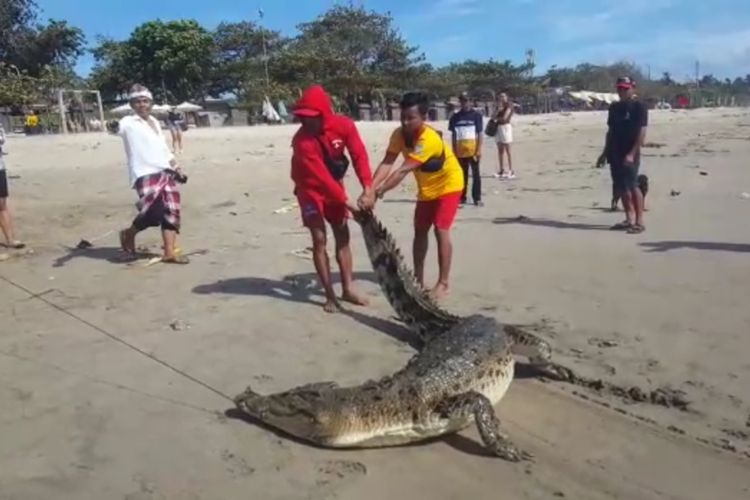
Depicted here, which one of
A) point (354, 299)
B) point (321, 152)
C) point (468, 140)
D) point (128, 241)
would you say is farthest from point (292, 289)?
point (468, 140)

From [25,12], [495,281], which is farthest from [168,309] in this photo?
[25,12]

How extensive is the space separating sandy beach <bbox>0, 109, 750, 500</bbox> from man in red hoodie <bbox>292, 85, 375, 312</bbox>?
70 cm

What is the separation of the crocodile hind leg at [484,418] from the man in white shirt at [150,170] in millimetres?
5115

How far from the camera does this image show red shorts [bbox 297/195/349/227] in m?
6.57

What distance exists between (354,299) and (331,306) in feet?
1.00

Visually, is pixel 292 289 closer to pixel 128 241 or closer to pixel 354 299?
pixel 354 299

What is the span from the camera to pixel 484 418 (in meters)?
4.19

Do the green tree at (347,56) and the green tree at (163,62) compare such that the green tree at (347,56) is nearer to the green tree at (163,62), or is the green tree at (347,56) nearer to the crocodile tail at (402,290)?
the green tree at (163,62)

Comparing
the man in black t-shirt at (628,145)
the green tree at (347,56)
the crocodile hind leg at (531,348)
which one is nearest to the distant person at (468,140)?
the man in black t-shirt at (628,145)

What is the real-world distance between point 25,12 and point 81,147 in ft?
68.0

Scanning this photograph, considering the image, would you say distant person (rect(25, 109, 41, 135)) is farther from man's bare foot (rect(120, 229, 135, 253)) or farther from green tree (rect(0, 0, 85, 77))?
man's bare foot (rect(120, 229, 135, 253))

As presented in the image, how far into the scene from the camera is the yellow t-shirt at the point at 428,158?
6781mm

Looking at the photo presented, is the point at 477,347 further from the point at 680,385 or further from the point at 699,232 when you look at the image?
the point at 699,232

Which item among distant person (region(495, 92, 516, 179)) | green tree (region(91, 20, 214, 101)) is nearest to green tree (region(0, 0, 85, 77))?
green tree (region(91, 20, 214, 101))
